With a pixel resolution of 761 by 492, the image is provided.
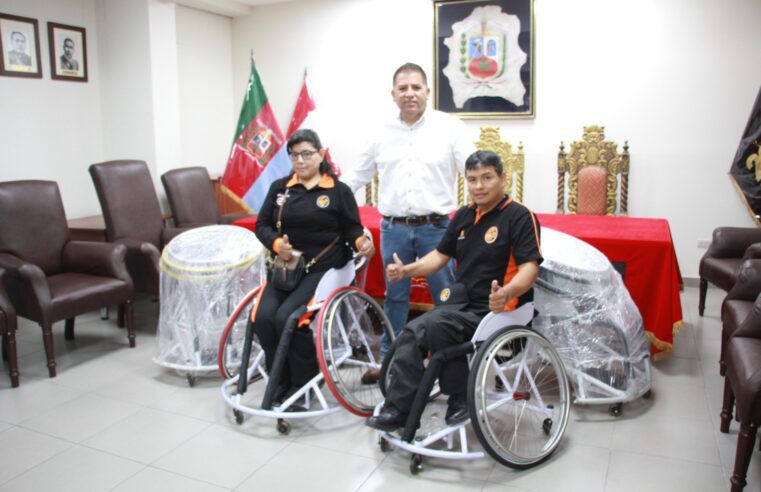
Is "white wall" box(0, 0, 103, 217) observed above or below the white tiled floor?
above

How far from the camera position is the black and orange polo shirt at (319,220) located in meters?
2.75

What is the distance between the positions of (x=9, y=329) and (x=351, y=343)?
1682 millimetres

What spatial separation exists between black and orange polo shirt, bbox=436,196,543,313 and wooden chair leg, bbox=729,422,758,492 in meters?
0.81

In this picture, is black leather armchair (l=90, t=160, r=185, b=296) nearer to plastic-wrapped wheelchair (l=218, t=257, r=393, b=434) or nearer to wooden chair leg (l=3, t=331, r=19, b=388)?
wooden chair leg (l=3, t=331, r=19, b=388)

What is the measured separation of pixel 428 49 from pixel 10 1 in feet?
10.5

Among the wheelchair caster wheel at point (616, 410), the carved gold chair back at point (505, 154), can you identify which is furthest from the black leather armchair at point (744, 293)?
the carved gold chair back at point (505, 154)

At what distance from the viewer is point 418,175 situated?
9.30ft

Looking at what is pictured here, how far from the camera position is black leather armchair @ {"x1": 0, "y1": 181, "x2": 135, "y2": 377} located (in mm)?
3180

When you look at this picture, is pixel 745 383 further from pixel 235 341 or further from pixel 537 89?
pixel 537 89

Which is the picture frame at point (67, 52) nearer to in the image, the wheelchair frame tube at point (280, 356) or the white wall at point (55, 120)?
the white wall at point (55, 120)

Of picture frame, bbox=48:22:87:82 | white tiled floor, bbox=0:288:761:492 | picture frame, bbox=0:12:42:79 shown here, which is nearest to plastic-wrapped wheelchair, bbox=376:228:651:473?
white tiled floor, bbox=0:288:761:492

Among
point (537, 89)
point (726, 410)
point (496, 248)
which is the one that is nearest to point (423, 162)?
point (496, 248)

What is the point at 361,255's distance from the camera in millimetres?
2877

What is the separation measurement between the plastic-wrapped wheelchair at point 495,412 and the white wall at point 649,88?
9.00 ft
